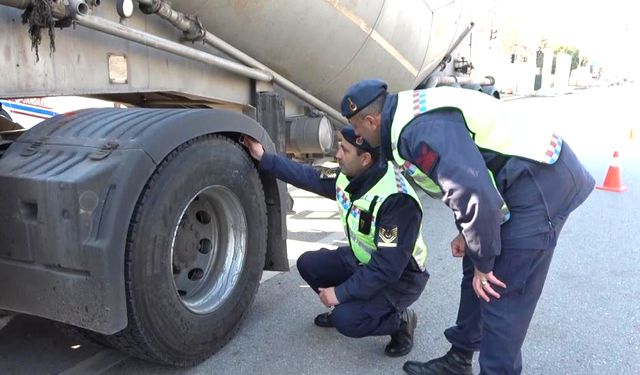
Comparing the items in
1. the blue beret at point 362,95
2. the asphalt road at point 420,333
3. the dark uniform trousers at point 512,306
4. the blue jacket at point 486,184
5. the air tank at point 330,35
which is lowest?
the asphalt road at point 420,333

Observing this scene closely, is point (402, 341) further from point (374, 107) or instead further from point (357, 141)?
point (374, 107)

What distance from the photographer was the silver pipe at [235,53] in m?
3.05

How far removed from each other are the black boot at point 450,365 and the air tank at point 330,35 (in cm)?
225

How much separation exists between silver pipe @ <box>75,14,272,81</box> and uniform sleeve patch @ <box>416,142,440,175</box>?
1.62m

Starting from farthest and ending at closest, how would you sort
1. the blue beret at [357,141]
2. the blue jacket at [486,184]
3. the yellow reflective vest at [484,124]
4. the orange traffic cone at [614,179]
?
the orange traffic cone at [614,179] < the blue beret at [357,141] < the yellow reflective vest at [484,124] < the blue jacket at [486,184]

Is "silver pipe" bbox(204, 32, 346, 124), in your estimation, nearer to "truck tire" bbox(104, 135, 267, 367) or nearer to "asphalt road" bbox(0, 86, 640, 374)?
"truck tire" bbox(104, 135, 267, 367)

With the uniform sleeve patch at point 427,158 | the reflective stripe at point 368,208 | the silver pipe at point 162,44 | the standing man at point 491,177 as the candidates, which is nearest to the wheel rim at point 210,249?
the reflective stripe at point 368,208

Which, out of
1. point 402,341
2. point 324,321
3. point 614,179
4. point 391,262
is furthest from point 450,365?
point 614,179

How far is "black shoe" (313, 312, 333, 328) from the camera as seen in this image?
3291mm

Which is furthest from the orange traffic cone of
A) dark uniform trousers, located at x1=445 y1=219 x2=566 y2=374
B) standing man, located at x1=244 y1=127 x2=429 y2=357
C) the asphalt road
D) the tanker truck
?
dark uniform trousers, located at x1=445 y1=219 x2=566 y2=374

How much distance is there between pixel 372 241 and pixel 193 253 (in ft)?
3.03

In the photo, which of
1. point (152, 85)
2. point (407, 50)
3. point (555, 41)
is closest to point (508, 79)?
point (555, 41)

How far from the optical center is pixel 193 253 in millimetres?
2918

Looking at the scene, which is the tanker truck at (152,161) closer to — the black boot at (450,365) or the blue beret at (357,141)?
the blue beret at (357,141)
